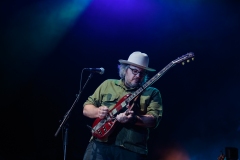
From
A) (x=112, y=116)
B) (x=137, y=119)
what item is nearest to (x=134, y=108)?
(x=137, y=119)

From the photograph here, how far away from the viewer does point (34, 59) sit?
21.7 feet

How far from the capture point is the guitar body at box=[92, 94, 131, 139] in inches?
153

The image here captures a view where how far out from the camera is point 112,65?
7.16 metres

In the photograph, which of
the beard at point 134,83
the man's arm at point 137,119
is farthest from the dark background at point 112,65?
the man's arm at point 137,119

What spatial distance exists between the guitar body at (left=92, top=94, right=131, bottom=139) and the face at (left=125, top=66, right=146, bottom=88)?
0.28 m

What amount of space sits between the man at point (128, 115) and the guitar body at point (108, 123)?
0.06 metres

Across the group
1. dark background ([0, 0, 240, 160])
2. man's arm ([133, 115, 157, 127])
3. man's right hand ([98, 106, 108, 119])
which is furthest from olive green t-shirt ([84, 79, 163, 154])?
dark background ([0, 0, 240, 160])

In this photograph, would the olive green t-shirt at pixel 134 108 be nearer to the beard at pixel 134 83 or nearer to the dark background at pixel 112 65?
the beard at pixel 134 83

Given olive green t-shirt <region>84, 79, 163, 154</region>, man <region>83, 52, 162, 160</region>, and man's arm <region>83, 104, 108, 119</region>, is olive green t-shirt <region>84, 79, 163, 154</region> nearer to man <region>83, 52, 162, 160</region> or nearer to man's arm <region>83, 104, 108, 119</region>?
man <region>83, 52, 162, 160</region>

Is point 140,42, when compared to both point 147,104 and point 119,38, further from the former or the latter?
point 147,104

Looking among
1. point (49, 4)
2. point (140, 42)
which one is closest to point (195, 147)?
point (140, 42)

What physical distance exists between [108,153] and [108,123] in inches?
15.8

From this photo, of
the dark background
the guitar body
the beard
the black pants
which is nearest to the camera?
the black pants

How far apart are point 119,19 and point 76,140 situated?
314 centimetres
